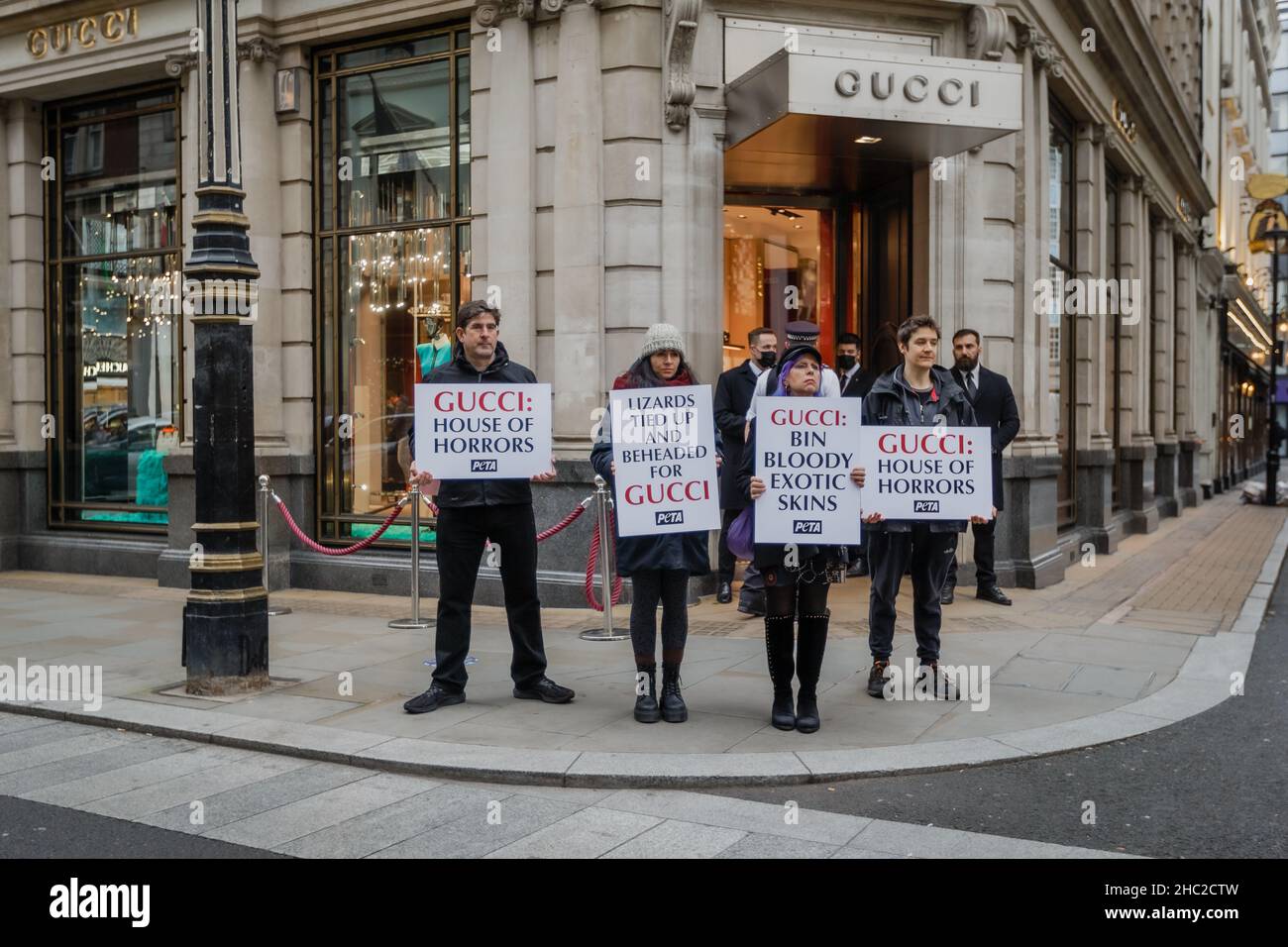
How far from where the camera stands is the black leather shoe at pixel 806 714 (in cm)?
643

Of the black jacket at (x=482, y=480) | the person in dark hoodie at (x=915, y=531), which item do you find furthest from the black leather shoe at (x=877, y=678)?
the black jacket at (x=482, y=480)

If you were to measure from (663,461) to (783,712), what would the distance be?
5.05 ft

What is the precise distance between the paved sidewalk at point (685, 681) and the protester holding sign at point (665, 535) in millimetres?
371

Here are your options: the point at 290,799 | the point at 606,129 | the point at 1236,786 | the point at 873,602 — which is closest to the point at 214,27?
the point at 606,129

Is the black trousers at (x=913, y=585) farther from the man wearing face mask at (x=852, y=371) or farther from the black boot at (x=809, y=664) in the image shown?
the man wearing face mask at (x=852, y=371)

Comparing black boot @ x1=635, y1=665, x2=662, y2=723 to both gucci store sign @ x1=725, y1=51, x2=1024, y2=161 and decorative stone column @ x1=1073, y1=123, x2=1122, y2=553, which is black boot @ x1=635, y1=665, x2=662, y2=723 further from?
decorative stone column @ x1=1073, y1=123, x2=1122, y2=553

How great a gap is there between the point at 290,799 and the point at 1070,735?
404 cm

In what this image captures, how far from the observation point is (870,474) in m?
6.90

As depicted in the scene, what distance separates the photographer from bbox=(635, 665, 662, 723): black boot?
21.7 ft

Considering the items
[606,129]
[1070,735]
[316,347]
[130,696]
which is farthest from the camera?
[316,347]

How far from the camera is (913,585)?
7.34 metres

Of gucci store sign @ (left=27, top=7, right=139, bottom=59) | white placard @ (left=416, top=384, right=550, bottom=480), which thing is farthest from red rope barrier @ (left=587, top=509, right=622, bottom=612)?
gucci store sign @ (left=27, top=7, right=139, bottom=59)

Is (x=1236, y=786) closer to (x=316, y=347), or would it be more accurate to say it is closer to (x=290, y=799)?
(x=290, y=799)
